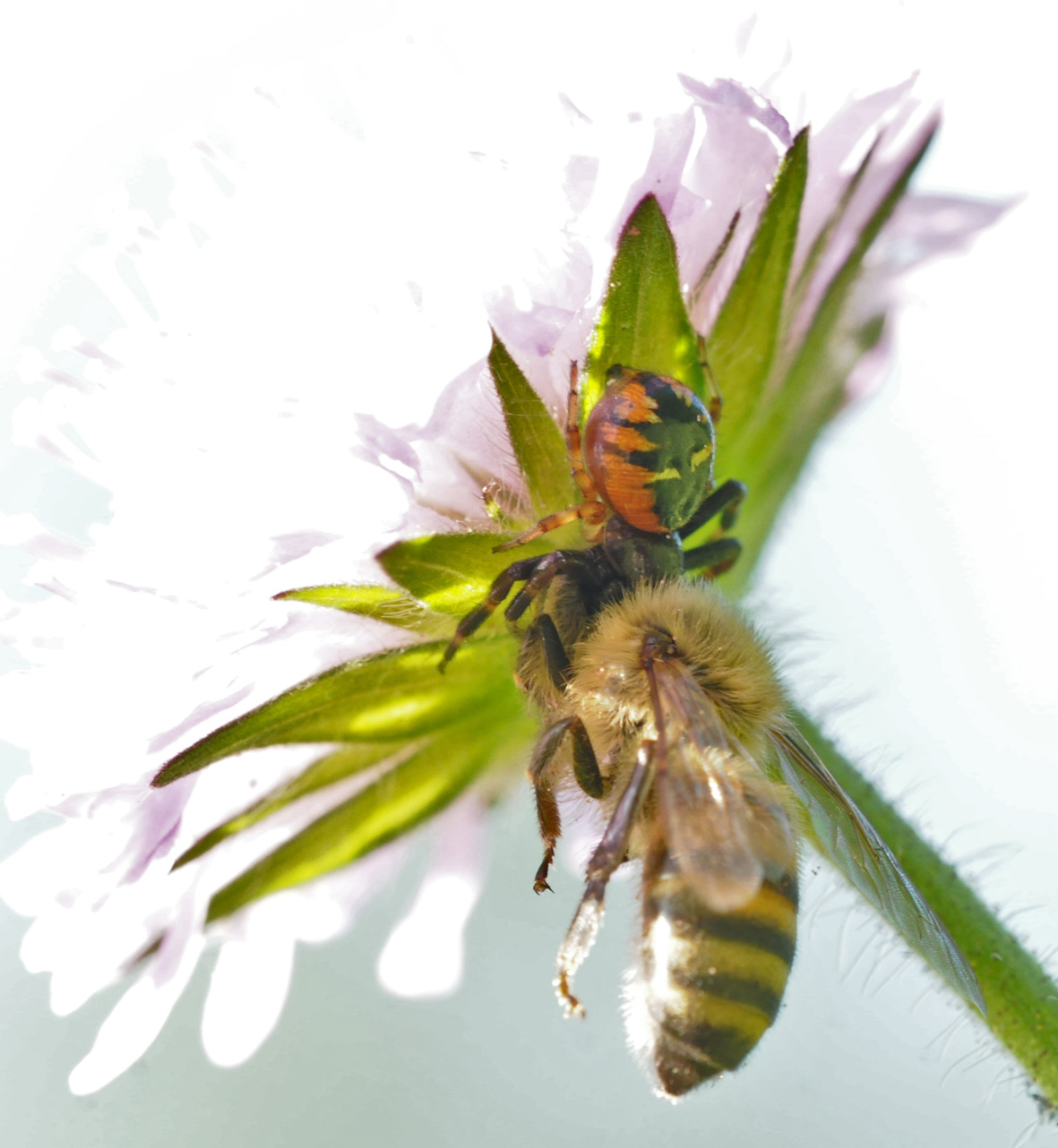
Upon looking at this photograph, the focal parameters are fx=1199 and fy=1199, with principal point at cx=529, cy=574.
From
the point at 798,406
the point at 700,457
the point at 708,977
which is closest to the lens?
the point at 708,977

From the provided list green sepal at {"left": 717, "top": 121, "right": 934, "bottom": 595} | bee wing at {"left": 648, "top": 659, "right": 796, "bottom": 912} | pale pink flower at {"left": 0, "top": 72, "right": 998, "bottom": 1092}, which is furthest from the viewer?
green sepal at {"left": 717, "top": 121, "right": 934, "bottom": 595}

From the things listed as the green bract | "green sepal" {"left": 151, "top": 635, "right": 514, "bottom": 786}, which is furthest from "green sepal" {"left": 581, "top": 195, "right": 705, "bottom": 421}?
"green sepal" {"left": 151, "top": 635, "right": 514, "bottom": 786}

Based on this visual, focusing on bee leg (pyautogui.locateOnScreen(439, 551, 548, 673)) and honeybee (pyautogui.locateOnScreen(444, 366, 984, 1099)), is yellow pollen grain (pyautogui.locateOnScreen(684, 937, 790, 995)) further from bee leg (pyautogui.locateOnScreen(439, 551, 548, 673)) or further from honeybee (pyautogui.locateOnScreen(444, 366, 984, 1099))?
bee leg (pyautogui.locateOnScreen(439, 551, 548, 673))

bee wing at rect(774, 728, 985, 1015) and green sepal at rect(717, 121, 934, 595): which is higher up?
green sepal at rect(717, 121, 934, 595)

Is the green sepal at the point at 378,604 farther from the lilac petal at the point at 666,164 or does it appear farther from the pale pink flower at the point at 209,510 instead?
the lilac petal at the point at 666,164

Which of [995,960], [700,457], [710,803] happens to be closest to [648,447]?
[700,457]

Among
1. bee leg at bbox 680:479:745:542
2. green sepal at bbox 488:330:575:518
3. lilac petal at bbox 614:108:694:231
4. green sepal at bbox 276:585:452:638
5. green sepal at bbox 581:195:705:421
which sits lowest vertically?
green sepal at bbox 276:585:452:638

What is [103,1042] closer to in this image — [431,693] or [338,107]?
[431,693]

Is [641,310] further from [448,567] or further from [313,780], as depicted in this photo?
[313,780]
